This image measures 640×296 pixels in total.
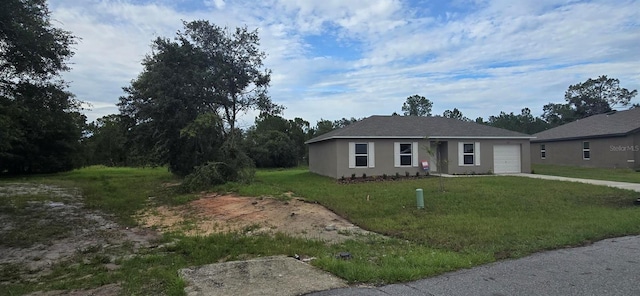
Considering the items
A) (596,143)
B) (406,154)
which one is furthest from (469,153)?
(596,143)

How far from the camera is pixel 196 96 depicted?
62.9ft

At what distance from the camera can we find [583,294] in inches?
160

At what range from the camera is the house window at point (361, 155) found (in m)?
20.6

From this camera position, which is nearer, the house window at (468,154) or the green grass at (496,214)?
the green grass at (496,214)

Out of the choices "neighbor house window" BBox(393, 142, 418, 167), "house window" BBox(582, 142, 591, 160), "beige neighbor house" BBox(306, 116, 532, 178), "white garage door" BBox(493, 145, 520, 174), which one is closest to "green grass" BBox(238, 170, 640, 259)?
"beige neighbor house" BBox(306, 116, 532, 178)

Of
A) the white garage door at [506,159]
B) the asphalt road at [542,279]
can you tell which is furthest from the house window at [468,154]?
the asphalt road at [542,279]

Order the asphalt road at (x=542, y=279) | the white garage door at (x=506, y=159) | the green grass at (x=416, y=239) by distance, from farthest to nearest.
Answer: the white garage door at (x=506, y=159), the green grass at (x=416, y=239), the asphalt road at (x=542, y=279)

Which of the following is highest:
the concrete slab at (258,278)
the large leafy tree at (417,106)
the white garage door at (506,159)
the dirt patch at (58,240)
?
the large leafy tree at (417,106)

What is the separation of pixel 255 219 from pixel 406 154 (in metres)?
13.1

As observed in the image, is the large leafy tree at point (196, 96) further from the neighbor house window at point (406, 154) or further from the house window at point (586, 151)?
the house window at point (586, 151)

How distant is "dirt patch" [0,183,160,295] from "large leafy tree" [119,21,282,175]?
6112mm

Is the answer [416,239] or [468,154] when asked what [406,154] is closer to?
[468,154]

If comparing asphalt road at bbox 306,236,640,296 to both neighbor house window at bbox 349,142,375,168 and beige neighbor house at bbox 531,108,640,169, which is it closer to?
neighbor house window at bbox 349,142,375,168

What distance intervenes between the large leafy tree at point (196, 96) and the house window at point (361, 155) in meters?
4.79
